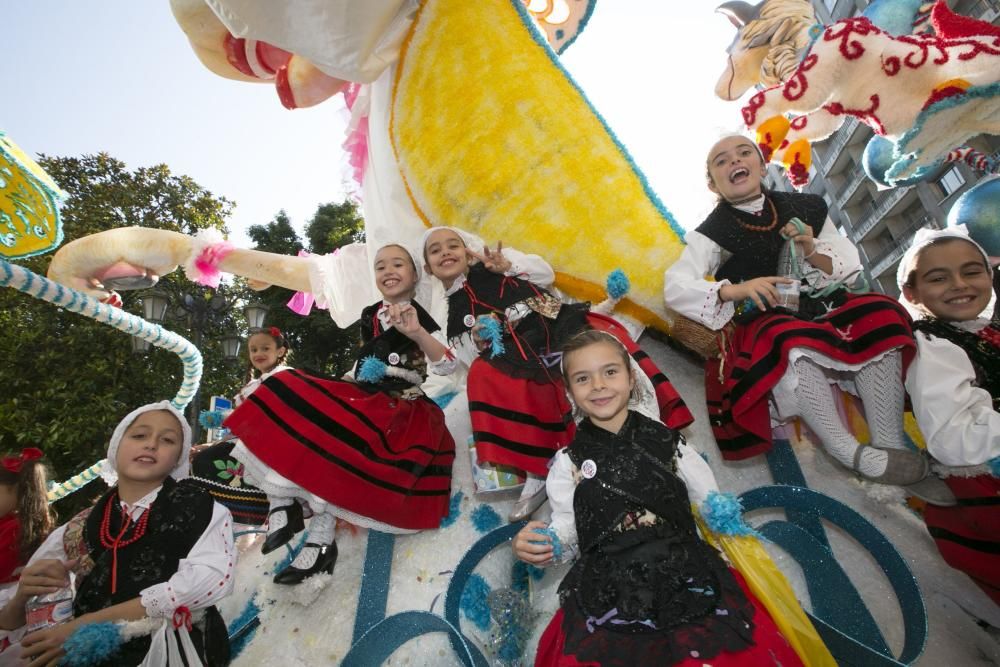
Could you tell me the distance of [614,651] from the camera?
143cm

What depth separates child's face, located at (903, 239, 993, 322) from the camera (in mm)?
2012

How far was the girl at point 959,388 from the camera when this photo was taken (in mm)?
1691

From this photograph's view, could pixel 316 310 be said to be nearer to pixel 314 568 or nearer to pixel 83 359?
pixel 83 359

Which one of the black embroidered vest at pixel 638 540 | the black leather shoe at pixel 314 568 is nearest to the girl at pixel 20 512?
the black leather shoe at pixel 314 568

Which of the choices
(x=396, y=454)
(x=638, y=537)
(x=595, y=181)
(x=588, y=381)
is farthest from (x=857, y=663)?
(x=595, y=181)

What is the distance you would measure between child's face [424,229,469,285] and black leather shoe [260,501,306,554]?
1.26 meters

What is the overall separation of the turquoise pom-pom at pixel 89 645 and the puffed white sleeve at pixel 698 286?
7.61 feet

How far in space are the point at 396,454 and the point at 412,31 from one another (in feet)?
7.73

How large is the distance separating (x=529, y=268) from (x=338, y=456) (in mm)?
1242

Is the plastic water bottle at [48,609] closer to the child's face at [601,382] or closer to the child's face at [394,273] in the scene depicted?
the child's face at [394,273]

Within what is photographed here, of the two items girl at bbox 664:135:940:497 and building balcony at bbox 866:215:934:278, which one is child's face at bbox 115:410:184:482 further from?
building balcony at bbox 866:215:934:278

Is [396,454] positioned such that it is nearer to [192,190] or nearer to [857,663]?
[857,663]

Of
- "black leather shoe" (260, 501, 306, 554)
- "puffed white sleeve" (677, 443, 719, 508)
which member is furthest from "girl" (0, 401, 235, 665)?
"puffed white sleeve" (677, 443, 719, 508)

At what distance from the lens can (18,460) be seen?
284cm
